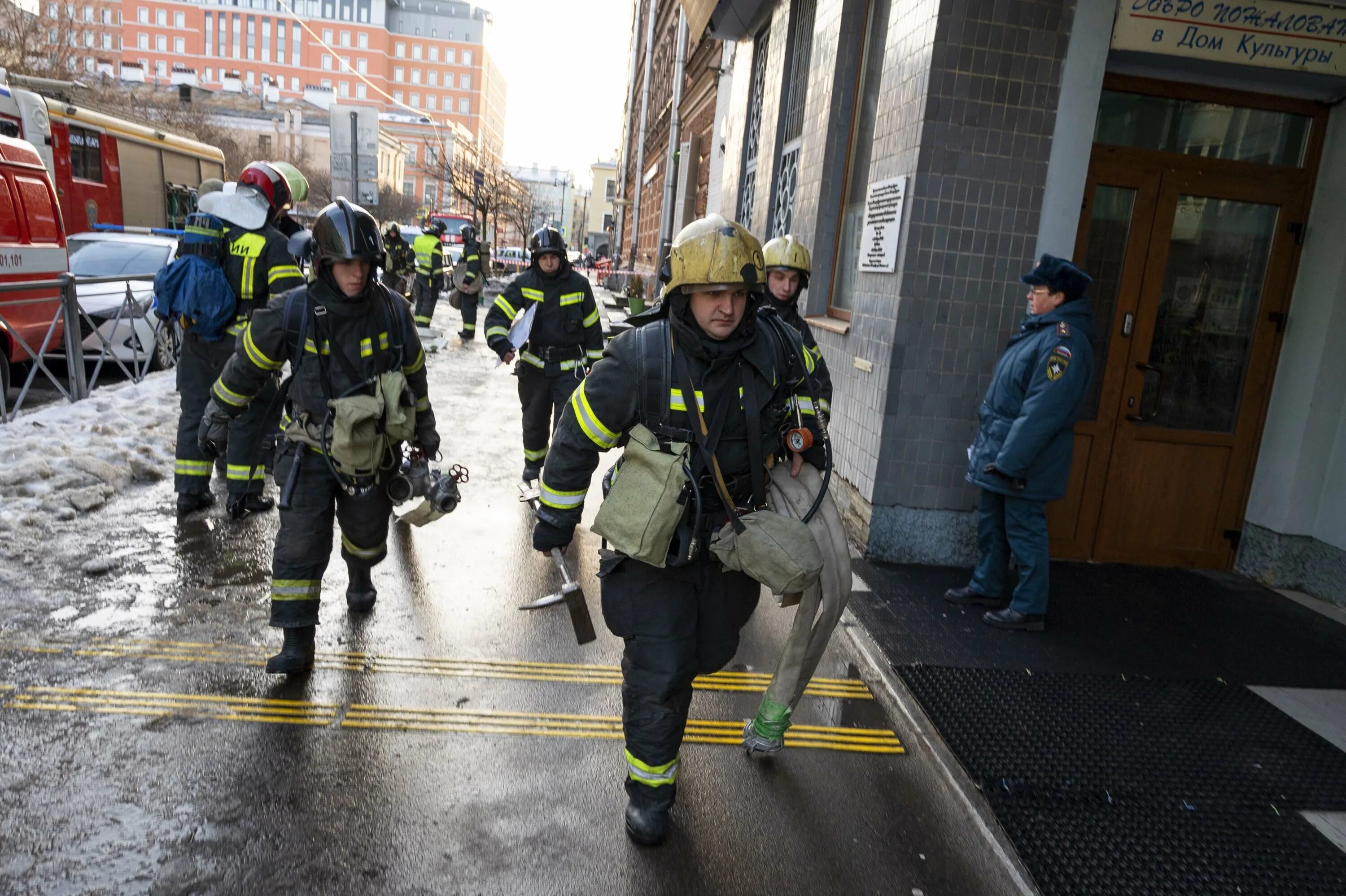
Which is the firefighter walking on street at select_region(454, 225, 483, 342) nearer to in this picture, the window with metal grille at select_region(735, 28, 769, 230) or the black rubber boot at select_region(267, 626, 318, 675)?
the window with metal grille at select_region(735, 28, 769, 230)

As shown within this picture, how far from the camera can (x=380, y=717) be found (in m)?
3.78

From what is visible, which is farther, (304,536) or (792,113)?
(792,113)

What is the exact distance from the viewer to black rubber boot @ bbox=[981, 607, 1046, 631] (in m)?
5.05

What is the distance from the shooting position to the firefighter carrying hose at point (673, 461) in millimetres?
2936

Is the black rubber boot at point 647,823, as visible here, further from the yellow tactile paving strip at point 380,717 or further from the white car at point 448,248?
the white car at point 448,248

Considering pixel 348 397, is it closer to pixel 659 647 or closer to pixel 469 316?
pixel 659 647

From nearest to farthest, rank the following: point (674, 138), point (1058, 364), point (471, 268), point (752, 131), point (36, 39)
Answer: point (1058, 364) → point (752, 131) → point (471, 268) → point (674, 138) → point (36, 39)

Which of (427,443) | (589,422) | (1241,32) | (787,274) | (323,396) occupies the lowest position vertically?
(427,443)

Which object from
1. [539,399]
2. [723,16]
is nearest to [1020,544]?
[539,399]

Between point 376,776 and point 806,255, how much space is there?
3427 mm

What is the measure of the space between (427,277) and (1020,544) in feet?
43.7

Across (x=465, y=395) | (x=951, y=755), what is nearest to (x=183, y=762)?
(x=951, y=755)

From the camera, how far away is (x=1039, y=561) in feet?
16.4

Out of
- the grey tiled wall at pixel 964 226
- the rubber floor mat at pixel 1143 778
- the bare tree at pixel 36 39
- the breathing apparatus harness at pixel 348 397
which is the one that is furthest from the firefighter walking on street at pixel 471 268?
the bare tree at pixel 36 39
